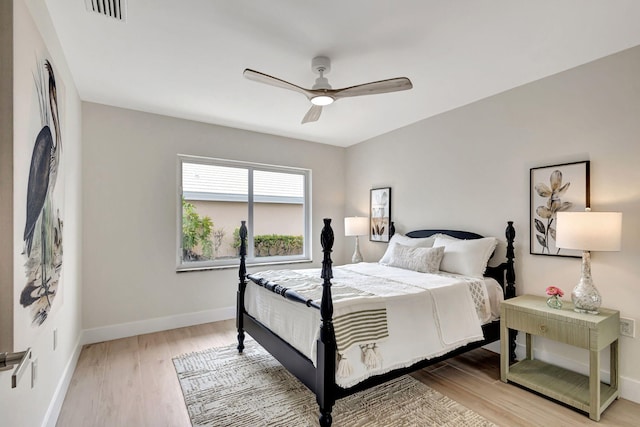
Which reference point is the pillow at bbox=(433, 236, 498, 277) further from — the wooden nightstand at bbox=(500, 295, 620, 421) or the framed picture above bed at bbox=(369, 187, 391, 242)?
the framed picture above bed at bbox=(369, 187, 391, 242)

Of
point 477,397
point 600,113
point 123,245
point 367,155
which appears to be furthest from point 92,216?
point 600,113

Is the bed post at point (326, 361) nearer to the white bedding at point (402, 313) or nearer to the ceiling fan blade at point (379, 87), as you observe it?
the white bedding at point (402, 313)

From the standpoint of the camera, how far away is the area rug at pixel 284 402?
2.06 meters

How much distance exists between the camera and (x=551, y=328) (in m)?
2.30

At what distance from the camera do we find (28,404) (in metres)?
1.55

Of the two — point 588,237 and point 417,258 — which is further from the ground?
point 588,237

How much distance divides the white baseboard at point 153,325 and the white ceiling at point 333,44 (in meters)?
2.51

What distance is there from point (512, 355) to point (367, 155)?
3180 mm

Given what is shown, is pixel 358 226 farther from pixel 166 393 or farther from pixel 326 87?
pixel 166 393

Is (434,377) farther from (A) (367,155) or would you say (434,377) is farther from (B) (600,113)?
(A) (367,155)

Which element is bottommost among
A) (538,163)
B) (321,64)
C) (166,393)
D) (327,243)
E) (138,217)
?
(166,393)

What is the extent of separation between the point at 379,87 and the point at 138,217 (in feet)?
10.1

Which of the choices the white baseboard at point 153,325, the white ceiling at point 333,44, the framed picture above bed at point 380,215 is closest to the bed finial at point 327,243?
the white ceiling at point 333,44

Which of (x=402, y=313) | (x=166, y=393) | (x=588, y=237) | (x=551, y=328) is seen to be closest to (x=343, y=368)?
(x=402, y=313)
